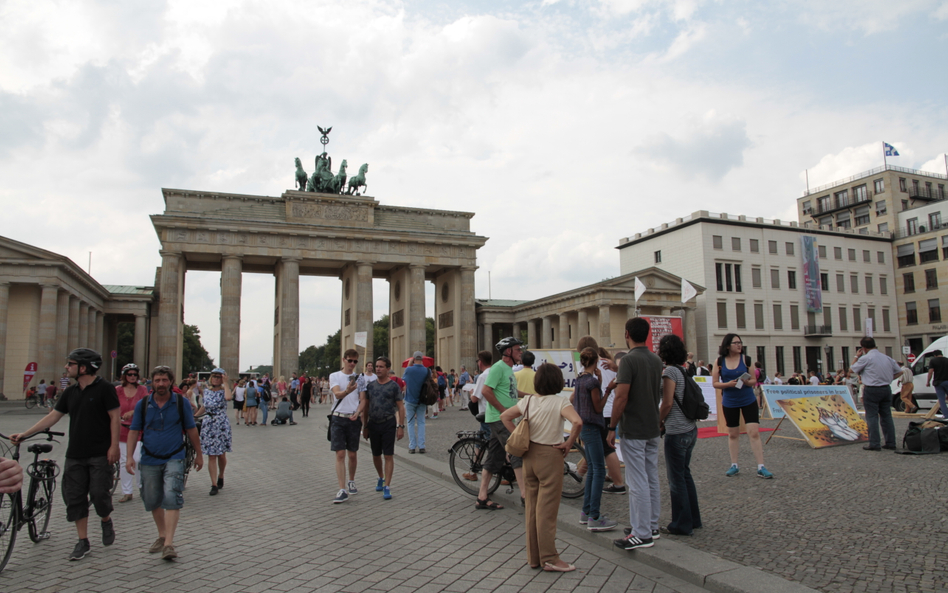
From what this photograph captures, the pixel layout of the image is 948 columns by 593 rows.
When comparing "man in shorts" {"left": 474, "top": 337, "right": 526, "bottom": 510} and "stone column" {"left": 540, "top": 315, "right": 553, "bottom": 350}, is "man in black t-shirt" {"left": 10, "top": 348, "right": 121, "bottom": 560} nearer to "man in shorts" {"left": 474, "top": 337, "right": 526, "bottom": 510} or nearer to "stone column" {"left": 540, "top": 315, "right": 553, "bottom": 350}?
"man in shorts" {"left": 474, "top": 337, "right": 526, "bottom": 510}

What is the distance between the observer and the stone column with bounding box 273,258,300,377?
47.3 meters

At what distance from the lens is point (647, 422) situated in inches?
217

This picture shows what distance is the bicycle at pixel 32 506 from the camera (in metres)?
5.32

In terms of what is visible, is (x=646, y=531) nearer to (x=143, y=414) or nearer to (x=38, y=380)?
(x=143, y=414)

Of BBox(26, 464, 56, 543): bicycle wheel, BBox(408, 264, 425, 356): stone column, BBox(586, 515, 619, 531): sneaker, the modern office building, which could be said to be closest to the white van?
BBox(586, 515, 619, 531): sneaker

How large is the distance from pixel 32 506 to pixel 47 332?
35485 millimetres

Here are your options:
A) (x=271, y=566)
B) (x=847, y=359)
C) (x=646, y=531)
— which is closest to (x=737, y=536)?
(x=646, y=531)

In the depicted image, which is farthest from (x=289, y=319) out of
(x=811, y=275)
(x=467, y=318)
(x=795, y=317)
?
(x=811, y=275)

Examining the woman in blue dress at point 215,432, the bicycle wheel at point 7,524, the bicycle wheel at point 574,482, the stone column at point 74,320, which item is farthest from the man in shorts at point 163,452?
the stone column at point 74,320

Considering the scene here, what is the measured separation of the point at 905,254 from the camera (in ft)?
210

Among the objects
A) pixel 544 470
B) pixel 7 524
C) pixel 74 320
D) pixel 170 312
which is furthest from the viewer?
pixel 170 312

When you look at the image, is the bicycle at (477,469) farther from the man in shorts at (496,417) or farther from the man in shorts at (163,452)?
the man in shorts at (163,452)

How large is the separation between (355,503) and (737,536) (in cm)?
476

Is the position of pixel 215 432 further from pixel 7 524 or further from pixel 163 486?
pixel 7 524
